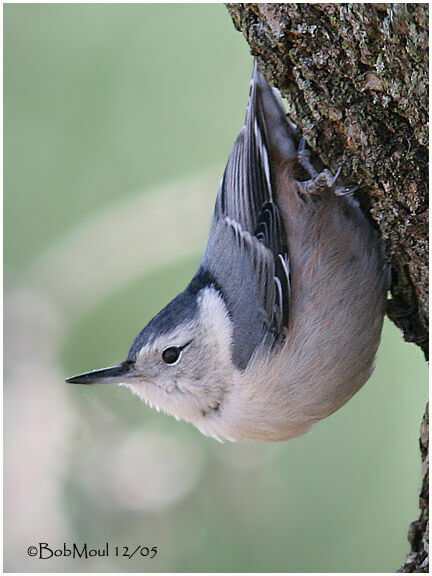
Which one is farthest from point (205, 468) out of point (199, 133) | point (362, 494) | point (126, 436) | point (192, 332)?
point (199, 133)

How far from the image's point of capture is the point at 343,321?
227 cm

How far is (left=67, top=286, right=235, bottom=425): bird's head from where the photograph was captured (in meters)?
2.38

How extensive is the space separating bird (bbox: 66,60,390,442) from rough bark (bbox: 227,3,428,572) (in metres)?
0.16

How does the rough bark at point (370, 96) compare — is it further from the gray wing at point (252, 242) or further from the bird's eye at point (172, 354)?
the bird's eye at point (172, 354)

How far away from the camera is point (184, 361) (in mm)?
2430

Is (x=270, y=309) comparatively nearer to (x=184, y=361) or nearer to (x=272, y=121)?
(x=184, y=361)

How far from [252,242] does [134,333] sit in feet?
4.82

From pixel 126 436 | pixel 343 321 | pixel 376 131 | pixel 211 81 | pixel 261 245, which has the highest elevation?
pixel 211 81

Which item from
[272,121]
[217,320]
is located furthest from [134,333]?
[272,121]

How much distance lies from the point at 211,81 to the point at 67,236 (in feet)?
3.99

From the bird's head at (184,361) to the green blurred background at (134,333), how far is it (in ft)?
2.83

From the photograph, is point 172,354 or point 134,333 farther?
point 134,333

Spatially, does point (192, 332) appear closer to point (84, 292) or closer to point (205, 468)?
point (205, 468)

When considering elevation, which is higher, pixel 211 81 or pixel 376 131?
pixel 211 81
